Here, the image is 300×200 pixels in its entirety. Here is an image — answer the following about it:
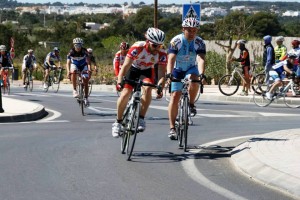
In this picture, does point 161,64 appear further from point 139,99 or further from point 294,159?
point 294,159

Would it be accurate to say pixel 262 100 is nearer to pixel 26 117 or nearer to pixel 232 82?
pixel 232 82

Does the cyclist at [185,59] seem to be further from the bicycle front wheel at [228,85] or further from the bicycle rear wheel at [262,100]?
the bicycle front wheel at [228,85]

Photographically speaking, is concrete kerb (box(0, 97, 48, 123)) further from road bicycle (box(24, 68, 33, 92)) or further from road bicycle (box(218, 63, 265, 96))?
road bicycle (box(24, 68, 33, 92))

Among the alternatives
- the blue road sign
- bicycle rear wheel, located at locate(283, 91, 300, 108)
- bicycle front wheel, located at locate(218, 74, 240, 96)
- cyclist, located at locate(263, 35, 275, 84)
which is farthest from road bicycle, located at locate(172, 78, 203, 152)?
bicycle front wheel, located at locate(218, 74, 240, 96)

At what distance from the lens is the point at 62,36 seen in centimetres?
9500

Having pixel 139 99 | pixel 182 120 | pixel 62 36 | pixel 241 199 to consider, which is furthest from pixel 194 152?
pixel 62 36

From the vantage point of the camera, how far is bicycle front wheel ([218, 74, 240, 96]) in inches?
1013

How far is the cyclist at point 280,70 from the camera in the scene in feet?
71.1

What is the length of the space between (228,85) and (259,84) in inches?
96.1

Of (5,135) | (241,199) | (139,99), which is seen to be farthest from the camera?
(5,135)

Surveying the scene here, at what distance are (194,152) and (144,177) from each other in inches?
95.1

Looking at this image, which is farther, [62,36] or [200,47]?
[62,36]

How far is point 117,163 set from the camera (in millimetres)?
10492

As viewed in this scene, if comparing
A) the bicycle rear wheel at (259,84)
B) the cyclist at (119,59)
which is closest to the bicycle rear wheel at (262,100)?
the bicycle rear wheel at (259,84)
